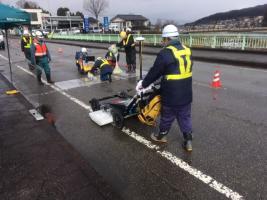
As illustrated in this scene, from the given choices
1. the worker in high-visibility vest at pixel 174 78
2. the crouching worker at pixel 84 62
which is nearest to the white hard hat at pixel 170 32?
the worker in high-visibility vest at pixel 174 78

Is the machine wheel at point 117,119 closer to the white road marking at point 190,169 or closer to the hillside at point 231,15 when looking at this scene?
the white road marking at point 190,169

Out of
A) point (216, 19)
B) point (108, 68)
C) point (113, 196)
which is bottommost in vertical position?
point (113, 196)

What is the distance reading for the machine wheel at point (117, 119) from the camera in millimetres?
4784

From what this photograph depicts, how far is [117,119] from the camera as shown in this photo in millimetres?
4898

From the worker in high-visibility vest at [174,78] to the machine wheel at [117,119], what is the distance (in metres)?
1.07

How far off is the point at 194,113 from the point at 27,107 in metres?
4.29

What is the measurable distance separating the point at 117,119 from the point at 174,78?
1.81 meters

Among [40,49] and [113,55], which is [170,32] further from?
[113,55]

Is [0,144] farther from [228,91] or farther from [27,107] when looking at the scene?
[228,91]

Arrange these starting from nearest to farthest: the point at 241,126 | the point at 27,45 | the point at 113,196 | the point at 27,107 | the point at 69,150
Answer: the point at 113,196, the point at 69,150, the point at 241,126, the point at 27,107, the point at 27,45

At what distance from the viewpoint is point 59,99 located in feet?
23.2

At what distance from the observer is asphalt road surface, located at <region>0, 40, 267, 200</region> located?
10.0 ft

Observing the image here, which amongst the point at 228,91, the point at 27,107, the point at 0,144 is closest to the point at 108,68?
the point at 27,107

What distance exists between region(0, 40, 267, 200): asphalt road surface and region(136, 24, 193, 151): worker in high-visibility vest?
20.6 inches
